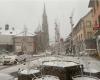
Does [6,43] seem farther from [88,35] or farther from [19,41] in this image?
[88,35]

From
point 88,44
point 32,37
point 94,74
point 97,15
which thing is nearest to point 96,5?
point 97,15

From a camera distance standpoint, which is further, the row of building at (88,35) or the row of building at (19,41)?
the row of building at (19,41)

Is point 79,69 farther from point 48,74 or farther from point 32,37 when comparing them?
point 32,37

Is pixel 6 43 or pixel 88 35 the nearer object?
pixel 88 35

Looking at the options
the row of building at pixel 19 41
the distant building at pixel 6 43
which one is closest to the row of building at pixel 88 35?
the row of building at pixel 19 41

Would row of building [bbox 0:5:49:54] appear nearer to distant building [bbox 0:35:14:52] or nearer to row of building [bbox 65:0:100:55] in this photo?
distant building [bbox 0:35:14:52]

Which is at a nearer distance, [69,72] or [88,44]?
[69,72]

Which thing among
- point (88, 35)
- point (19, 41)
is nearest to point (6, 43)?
point (19, 41)

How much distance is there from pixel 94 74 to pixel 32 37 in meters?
70.4

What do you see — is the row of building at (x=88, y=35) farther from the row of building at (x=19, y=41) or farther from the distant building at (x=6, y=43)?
the distant building at (x=6, y=43)

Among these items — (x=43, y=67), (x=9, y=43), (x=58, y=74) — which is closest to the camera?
(x=58, y=74)

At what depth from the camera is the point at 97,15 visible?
104ft

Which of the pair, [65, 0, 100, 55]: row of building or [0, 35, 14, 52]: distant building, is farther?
[0, 35, 14, 52]: distant building

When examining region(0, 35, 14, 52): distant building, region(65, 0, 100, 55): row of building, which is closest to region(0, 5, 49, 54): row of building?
region(0, 35, 14, 52): distant building
